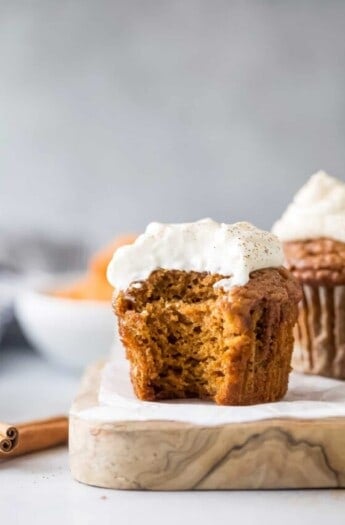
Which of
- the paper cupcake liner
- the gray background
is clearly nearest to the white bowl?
the paper cupcake liner

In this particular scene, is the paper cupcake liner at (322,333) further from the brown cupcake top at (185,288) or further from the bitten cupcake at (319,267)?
the brown cupcake top at (185,288)

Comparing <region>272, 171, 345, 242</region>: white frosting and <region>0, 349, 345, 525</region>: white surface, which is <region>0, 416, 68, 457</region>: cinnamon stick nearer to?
<region>0, 349, 345, 525</region>: white surface

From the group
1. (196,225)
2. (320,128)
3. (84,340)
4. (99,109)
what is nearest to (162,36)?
(99,109)

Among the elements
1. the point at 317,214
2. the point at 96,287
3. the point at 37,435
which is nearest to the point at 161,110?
the point at 96,287

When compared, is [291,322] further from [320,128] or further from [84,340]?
[320,128]

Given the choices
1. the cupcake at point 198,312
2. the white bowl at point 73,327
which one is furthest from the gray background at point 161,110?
the cupcake at point 198,312

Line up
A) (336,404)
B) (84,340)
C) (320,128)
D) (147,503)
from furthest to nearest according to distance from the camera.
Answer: (320,128) → (84,340) → (336,404) → (147,503)
